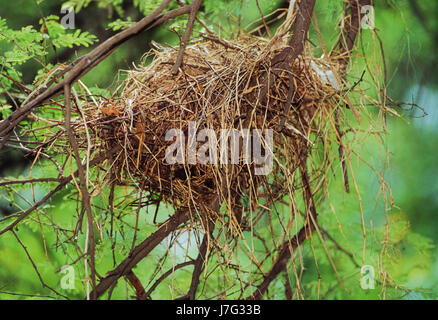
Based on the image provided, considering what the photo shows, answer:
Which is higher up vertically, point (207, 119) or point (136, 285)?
point (207, 119)

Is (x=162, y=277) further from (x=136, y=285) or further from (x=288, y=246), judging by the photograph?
(x=288, y=246)

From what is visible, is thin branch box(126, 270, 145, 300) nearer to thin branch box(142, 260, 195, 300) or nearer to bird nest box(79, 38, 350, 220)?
thin branch box(142, 260, 195, 300)

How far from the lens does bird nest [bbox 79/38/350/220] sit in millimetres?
723

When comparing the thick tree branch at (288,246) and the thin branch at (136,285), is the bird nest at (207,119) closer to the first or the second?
the thick tree branch at (288,246)

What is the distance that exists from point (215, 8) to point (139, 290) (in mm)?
724

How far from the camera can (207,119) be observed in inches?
28.3

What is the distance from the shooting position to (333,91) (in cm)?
84

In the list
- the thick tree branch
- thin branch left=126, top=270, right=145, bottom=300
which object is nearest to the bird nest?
the thick tree branch

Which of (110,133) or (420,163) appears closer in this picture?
(110,133)

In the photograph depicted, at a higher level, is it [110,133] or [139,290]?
[110,133]

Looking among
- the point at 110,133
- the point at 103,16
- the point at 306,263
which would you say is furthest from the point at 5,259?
the point at 306,263

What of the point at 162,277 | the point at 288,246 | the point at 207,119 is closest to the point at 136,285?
the point at 162,277

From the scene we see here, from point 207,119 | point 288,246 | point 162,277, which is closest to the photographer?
point 207,119
